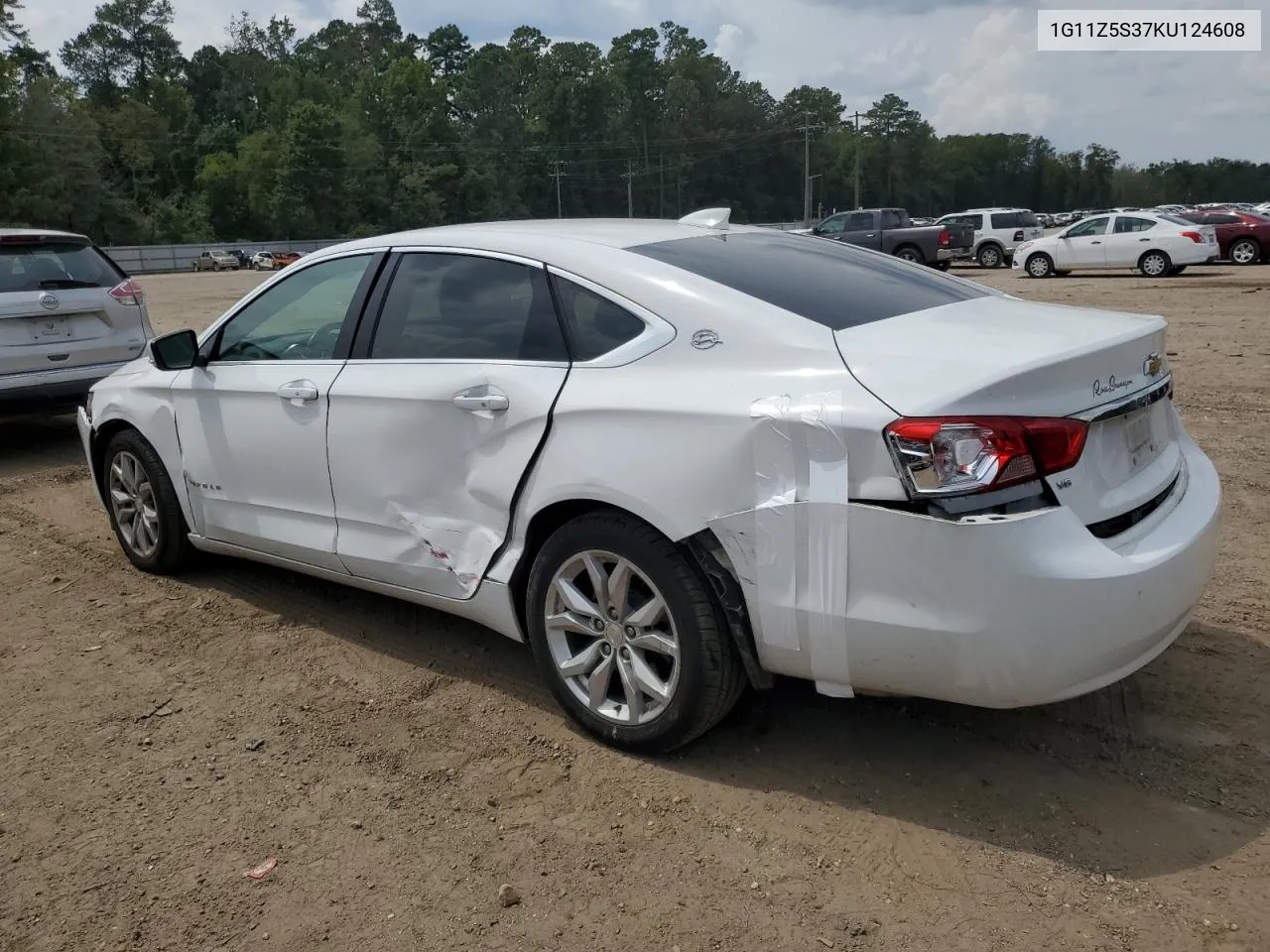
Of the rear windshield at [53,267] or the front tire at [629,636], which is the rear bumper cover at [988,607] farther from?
the rear windshield at [53,267]

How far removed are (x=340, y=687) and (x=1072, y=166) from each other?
160463mm

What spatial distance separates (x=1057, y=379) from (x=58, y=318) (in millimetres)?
7459

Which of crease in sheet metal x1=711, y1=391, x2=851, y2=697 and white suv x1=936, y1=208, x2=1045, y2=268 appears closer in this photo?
crease in sheet metal x1=711, y1=391, x2=851, y2=697

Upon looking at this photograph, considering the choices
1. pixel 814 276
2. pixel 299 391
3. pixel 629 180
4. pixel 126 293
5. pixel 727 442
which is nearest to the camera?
pixel 727 442

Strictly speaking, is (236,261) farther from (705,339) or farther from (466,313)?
(705,339)

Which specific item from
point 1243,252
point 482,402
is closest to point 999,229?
point 1243,252

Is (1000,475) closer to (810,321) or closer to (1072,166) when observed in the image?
(810,321)

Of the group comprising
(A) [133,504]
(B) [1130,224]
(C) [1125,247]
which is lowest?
(C) [1125,247]

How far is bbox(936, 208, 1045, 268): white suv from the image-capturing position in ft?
95.1

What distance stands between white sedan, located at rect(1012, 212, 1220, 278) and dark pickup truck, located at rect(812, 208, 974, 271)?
8.36 feet

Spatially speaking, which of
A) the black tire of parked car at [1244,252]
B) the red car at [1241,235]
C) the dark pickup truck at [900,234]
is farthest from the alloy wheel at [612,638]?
the black tire of parked car at [1244,252]

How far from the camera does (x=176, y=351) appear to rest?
4672 mm

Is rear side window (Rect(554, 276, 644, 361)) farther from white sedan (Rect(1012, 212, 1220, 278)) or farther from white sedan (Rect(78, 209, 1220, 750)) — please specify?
white sedan (Rect(1012, 212, 1220, 278))

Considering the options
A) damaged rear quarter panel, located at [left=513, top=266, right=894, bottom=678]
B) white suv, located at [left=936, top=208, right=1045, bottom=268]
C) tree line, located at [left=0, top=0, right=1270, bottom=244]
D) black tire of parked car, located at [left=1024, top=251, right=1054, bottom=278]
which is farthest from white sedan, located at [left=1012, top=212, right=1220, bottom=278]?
tree line, located at [left=0, top=0, right=1270, bottom=244]
